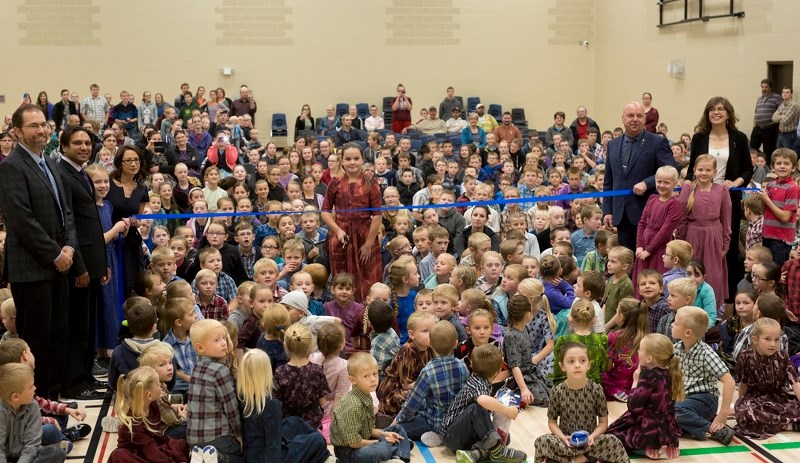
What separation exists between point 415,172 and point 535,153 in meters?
1.89

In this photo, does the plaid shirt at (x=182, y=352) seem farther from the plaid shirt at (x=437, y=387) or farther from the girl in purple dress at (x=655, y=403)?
the girl in purple dress at (x=655, y=403)

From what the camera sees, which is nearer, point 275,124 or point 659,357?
point 659,357

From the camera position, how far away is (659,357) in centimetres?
499

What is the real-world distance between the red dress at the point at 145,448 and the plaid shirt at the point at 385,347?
162 cm

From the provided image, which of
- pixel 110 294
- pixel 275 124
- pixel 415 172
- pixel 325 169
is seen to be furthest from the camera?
pixel 275 124

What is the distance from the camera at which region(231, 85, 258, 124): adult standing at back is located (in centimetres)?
1959

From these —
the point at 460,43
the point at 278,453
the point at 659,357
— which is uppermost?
the point at 460,43

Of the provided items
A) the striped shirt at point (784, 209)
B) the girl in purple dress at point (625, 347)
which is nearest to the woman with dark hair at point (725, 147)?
the striped shirt at point (784, 209)

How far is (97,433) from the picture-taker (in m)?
5.55

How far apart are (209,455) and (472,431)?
4.78ft

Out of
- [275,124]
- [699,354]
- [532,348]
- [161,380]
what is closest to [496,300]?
[532,348]

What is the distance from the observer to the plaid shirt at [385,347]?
6.07 meters

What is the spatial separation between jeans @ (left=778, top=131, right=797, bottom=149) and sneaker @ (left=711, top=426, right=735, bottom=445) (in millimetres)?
10502

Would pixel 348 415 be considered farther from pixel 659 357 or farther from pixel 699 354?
pixel 699 354
